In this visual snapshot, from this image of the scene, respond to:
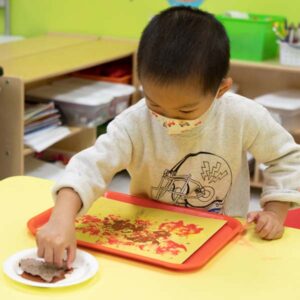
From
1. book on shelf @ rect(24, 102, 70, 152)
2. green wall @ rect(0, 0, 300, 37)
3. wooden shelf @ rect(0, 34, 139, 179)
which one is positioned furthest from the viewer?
green wall @ rect(0, 0, 300, 37)

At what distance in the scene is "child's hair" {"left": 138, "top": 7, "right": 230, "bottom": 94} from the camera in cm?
90

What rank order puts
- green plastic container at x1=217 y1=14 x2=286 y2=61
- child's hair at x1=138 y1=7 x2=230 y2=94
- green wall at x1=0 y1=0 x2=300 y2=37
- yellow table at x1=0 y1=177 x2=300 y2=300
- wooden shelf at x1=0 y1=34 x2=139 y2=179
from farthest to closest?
1. green wall at x1=0 y1=0 x2=300 y2=37
2. green plastic container at x1=217 y1=14 x2=286 y2=61
3. wooden shelf at x1=0 y1=34 x2=139 y2=179
4. child's hair at x1=138 y1=7 x2=230 y2=94
5. yellow table at x1=0 y1=177 x2=300 y2=300

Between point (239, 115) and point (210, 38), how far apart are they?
22 cm

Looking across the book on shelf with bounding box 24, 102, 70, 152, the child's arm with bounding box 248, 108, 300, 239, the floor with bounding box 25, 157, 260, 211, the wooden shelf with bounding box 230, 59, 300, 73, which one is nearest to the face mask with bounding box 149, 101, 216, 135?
the child's arm with bounding box 248, 108, 300, 239

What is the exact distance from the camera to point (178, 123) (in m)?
1.00

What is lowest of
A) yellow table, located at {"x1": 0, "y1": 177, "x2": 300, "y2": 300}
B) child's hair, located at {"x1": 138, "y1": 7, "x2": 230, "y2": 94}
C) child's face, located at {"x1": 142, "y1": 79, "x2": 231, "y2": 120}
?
yellow table, located at {"x1": 0, "y1": 177, "x2": 300, "y2": 300}

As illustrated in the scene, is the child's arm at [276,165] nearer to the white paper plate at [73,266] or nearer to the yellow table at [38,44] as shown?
the white paper plate at [73,266]

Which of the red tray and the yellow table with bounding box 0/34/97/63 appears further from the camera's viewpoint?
the yellow table with bounding box 0/34/97/63

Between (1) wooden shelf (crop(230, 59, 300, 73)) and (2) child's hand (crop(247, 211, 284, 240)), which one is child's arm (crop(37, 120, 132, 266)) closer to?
(2) child's hand (crop(247, 211, 284, 240))

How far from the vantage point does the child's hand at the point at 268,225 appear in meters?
0.97

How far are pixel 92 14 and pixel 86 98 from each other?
2.40 ft

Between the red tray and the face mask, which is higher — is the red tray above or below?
below

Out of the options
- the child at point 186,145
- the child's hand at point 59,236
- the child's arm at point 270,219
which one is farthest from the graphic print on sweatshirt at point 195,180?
the child's hand at point 59,236

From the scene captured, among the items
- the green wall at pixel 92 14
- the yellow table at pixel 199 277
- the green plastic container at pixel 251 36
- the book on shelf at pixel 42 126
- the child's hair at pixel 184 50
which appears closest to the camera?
the yellow table at pixel 199 277
